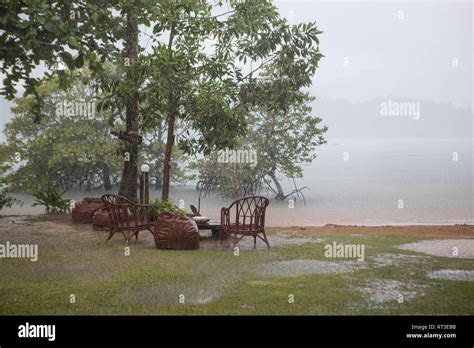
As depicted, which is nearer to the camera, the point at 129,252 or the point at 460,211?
the point at 129,252

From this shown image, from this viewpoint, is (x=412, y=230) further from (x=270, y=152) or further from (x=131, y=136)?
(x=131, y=136)

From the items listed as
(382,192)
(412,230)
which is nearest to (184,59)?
(412,230)

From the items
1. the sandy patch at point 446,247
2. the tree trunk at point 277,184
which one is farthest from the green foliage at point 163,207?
the tree trunk at point 277,184

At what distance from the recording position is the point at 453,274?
21.1 feet

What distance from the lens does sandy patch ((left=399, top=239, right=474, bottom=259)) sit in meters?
7.66

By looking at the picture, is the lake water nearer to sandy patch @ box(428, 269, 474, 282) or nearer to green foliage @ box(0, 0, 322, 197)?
green foliage @ box(0, 0, 322, 197)

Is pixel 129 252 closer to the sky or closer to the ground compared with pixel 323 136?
closer to the ground

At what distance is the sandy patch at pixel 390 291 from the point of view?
18.0 feet

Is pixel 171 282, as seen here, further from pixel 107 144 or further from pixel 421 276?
pixel 107 144

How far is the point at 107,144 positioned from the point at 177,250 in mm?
6775

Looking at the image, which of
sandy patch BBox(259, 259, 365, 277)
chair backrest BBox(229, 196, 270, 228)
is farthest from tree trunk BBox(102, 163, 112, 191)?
sandy patch BBox(259, 259, 365, 277)

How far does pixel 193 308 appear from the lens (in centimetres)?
523
